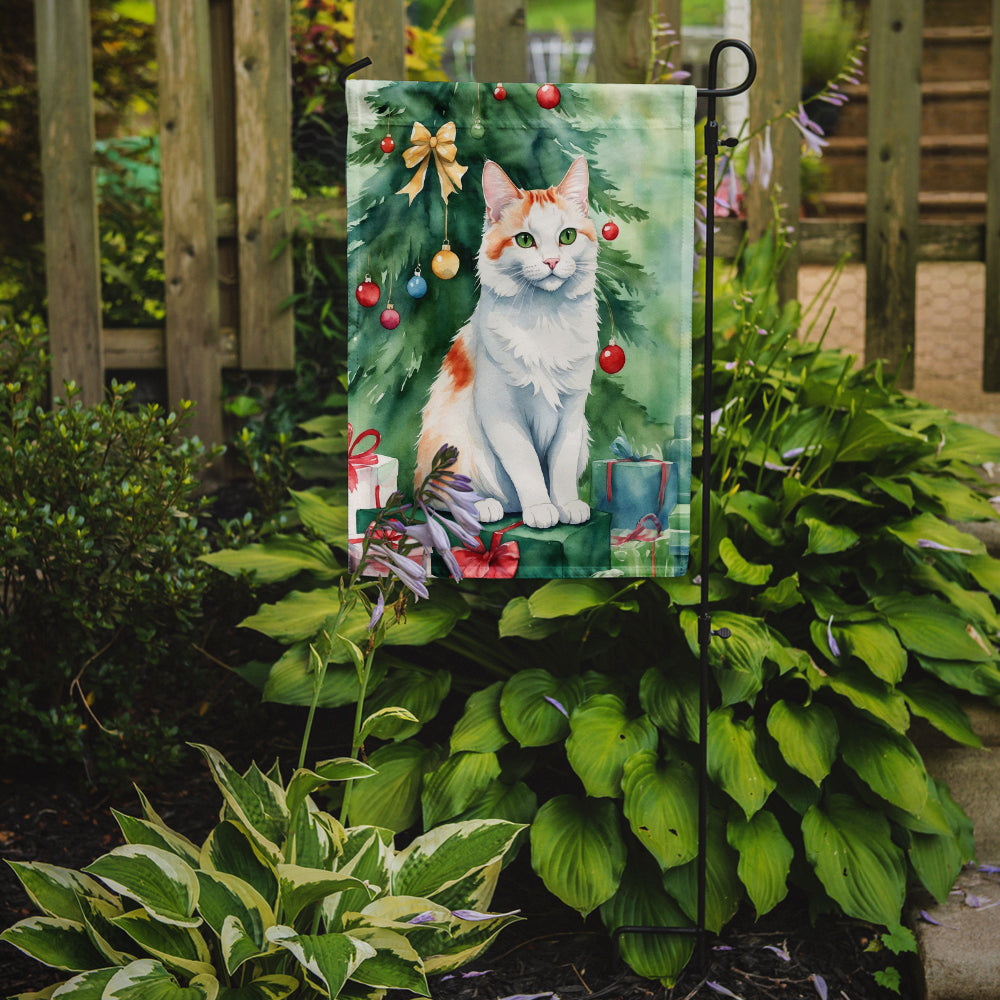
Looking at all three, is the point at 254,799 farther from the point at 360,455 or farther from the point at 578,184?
the point at 578,184

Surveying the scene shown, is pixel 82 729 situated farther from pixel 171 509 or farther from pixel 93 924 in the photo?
pixel 93 924

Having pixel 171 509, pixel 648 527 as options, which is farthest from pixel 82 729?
pixel 648 527

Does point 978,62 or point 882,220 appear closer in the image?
point 882,220

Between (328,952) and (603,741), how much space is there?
689 millimetres

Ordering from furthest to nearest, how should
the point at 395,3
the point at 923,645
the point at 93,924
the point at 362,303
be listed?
the point at 395,3 < the point at 923,645 < the point at 362,303 < the point at 93,924

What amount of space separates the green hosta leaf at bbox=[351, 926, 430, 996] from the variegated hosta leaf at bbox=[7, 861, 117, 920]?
1.44 feet

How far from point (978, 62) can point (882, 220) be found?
368cm

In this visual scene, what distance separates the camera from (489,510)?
72.6 inches

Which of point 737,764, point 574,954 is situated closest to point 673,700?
point 737,764

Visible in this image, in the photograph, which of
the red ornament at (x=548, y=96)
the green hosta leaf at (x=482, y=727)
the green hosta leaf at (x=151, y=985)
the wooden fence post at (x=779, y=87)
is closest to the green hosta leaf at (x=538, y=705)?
the green hosta leaf at (x=482, y=727)

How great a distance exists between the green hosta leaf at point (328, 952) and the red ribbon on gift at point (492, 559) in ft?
2.05

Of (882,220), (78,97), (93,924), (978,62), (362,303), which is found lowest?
(93,924)

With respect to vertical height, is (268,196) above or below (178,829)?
above

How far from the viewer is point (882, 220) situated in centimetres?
335
